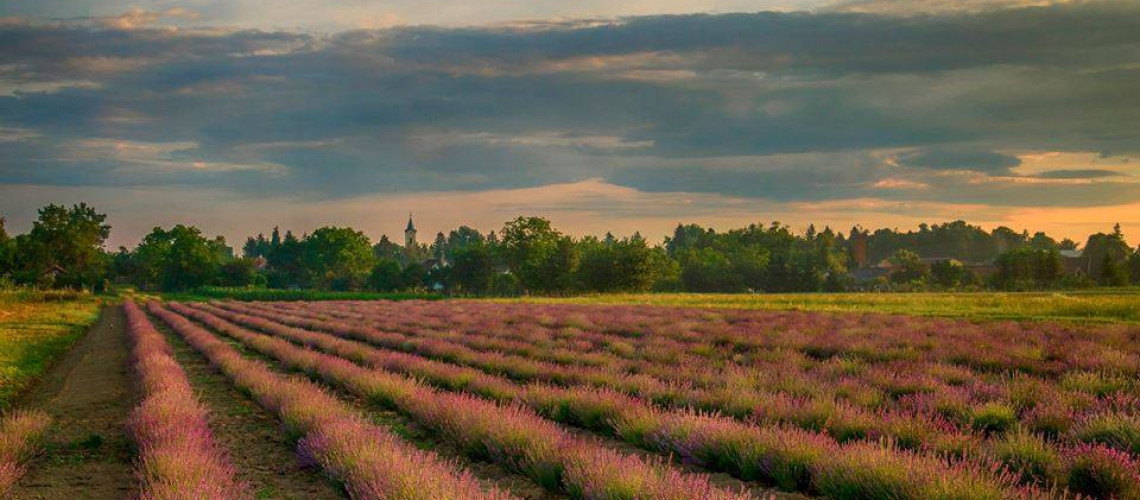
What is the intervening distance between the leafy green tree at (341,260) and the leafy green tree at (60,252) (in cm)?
3502

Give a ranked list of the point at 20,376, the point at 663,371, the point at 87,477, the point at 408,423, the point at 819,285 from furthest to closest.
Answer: the point at 819,285
the point at 20,376
the point at 663,371
the point at 408,423
the point at 87,477

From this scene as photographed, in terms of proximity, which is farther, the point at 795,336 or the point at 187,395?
the point at 795,336

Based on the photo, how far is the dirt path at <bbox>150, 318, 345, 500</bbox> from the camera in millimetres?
6461

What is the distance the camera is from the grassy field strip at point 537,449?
4945 millimetres

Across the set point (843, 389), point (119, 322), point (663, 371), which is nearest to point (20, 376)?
point (663, 371)

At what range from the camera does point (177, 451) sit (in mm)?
6316

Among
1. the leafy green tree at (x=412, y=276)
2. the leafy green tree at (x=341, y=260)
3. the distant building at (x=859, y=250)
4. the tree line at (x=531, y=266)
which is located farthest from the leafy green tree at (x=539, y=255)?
the distant building at (x=859, y=250)

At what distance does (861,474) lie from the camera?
543 centimetres

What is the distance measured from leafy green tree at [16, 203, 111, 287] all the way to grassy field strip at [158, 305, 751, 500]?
82.6 m

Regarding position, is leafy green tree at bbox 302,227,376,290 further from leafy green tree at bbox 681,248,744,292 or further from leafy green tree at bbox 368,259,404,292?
leafy green tree at bbox 681,248,744,292

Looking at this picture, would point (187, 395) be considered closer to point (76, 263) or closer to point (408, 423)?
point (408, 423)

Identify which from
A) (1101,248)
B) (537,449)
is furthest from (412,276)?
(1101,248)

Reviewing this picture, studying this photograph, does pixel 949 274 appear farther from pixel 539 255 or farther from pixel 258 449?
Result: pixel 258 449

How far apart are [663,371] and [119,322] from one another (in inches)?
1232
